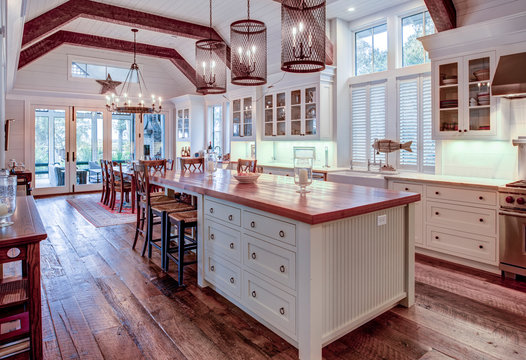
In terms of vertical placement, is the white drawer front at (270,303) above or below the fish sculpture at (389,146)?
below

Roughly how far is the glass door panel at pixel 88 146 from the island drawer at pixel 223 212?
754 centimetres

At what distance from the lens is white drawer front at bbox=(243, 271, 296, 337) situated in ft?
6.98

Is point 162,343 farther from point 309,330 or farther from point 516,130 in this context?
point 516,130

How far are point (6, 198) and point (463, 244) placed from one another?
3968mm

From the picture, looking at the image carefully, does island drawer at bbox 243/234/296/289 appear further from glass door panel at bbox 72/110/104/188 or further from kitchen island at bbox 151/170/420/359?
glass door panel at bbox 72/110/104/188

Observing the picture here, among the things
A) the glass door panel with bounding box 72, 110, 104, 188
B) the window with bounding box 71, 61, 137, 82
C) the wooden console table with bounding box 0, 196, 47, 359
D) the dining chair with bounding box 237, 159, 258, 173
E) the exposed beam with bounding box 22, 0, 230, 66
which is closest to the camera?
the wooden console table with bounding box 0, 196, 47, 359

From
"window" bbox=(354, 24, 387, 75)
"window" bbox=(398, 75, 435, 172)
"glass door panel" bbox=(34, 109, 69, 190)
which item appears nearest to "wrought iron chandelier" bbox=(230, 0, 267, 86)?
"window" bbox=(398, 75, 435, 172)

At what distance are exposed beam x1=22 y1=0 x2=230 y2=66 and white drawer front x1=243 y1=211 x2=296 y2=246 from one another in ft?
16.5

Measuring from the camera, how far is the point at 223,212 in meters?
2.74

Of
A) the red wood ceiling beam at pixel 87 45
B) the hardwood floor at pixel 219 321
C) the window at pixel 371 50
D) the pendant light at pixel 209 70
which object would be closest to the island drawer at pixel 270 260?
the hardwood floor at pixel 219 321

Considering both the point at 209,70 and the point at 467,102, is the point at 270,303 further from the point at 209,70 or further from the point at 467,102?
the point at 467,102

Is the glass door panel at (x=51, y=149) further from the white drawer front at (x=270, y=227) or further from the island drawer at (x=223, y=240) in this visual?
the white drawer front at (x=270, y=227)

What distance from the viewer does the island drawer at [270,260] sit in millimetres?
2102

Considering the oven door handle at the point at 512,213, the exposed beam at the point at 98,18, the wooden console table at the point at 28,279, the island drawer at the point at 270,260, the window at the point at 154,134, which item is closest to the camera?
the wooden console table at the point at 28,279
